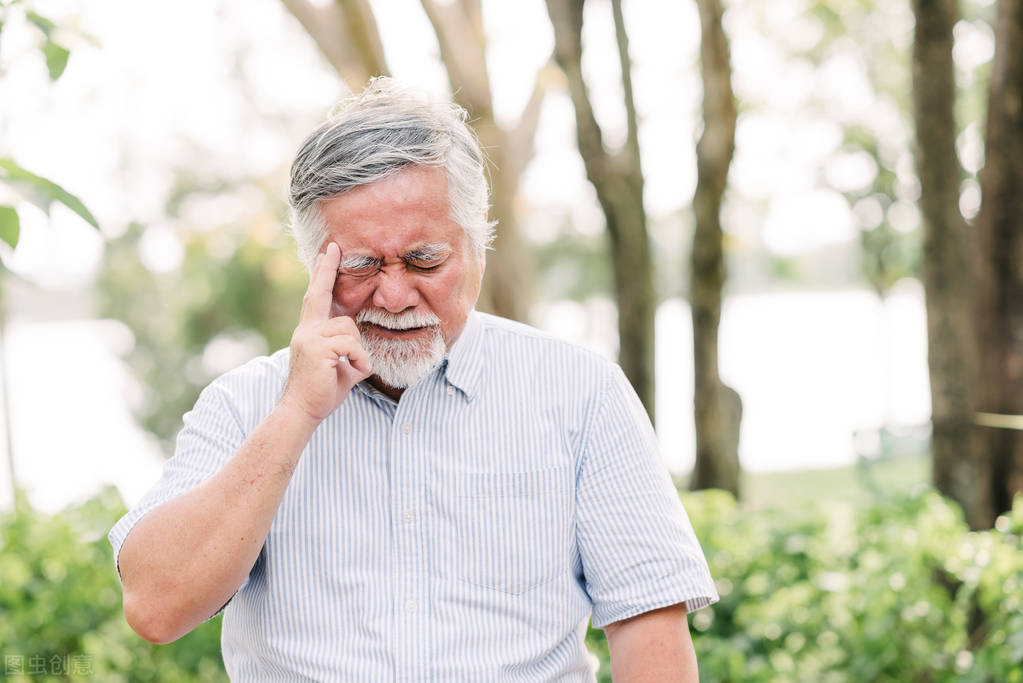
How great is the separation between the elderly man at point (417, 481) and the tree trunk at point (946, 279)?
216 cm

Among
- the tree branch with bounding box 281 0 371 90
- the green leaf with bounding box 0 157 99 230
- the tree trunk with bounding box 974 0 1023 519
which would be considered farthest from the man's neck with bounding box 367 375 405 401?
the tree branch with bounding box 281 0 371 90

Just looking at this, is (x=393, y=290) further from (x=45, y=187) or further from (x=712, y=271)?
(x=712, y=271)

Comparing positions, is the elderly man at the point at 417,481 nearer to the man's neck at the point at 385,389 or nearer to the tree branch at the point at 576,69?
the man's neck at the point at 385,389

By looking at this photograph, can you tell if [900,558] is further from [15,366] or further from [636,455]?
[15,366]

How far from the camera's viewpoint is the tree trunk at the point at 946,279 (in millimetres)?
3859

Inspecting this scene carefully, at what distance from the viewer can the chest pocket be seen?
2.02 metres

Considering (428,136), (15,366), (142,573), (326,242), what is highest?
(428,136)

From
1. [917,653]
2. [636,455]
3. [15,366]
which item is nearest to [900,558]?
[917,653]

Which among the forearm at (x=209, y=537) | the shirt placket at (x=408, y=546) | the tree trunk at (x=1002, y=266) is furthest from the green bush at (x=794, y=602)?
the forearm at (x=209, y=537)

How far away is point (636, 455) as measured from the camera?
2061 mm

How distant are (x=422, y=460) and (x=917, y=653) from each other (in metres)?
1.71

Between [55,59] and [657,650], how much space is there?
1.50 metres

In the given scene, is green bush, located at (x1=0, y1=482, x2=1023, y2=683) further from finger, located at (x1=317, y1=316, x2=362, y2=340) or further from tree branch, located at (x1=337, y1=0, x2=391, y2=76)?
tree branch, located at (x1=337, y1=0, x2=391, y2=76)

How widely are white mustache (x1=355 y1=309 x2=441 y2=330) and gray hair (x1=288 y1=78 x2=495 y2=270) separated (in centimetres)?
16
